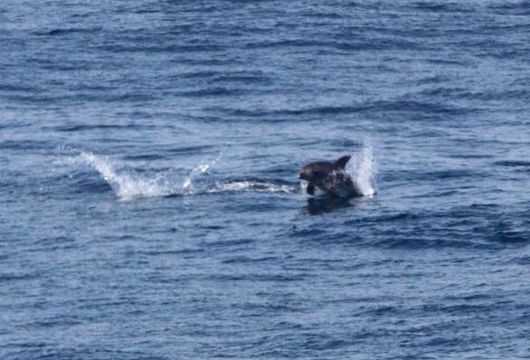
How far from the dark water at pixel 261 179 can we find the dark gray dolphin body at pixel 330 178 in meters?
0.46

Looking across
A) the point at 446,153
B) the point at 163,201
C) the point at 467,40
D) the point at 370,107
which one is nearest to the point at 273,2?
the point at 467,40

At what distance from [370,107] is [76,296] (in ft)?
50.9

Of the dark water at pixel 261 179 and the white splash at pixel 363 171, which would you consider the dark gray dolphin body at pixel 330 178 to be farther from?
the dark water at pixel 261 179

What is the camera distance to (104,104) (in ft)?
150

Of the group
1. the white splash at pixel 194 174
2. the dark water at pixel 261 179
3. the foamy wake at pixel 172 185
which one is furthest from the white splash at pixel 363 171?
the white splash at pixel 194 174

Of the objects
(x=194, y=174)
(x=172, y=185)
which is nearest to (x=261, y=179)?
(x=194, y=174)

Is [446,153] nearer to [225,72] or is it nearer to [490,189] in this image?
[490,189]

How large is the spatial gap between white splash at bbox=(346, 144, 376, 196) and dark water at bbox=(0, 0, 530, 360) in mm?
122

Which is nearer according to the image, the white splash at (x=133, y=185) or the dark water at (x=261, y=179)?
the dark water at (x=261, y=179)

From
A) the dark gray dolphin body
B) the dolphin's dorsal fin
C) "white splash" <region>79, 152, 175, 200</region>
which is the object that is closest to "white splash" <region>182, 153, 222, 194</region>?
"white splash" <region>79, 152, 175, 200</region>

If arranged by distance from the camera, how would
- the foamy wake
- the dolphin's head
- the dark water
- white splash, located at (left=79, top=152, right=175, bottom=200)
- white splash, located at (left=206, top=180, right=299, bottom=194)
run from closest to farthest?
the dark water, the dolphin's head, white splash, located at (left=206, top=180, right=299, bottom=194), the foamy wake, white splash, located at (left=79, top=152, right=175, bottom=200)

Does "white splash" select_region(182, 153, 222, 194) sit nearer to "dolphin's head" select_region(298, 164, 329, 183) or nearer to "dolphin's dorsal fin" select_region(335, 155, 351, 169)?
"dolphin's head" select_region(298, 164, 329, 183)

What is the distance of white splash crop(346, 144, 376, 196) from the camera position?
121 feet

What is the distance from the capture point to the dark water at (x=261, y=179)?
1126 inches
